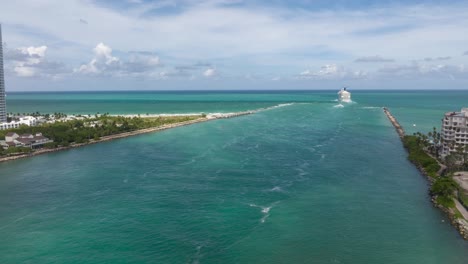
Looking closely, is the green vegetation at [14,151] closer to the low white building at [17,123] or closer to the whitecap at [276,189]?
the low white building at [17,123]

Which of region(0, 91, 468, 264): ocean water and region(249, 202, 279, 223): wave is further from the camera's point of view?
region(249, 202, 279, 223): wave

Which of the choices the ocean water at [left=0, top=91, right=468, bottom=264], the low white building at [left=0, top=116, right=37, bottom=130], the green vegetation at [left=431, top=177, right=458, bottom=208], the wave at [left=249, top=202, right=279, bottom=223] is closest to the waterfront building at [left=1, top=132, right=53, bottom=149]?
the ocean water at [left=0, top=91, right=468, bottom=264]

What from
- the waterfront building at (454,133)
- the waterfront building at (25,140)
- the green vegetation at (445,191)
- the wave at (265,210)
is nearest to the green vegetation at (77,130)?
the waterfront building at (25,140)

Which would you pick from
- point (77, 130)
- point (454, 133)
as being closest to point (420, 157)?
point (454, 133)

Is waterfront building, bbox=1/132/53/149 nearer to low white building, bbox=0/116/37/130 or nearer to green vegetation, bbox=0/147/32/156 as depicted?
green vegetation, bbox=0/147/32/156

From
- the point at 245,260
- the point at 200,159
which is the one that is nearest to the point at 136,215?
the point at 245,260

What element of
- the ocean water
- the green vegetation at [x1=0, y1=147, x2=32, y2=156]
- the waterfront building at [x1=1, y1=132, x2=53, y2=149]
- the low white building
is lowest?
the ocean water

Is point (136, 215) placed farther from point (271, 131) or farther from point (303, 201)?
point (271, 131)
